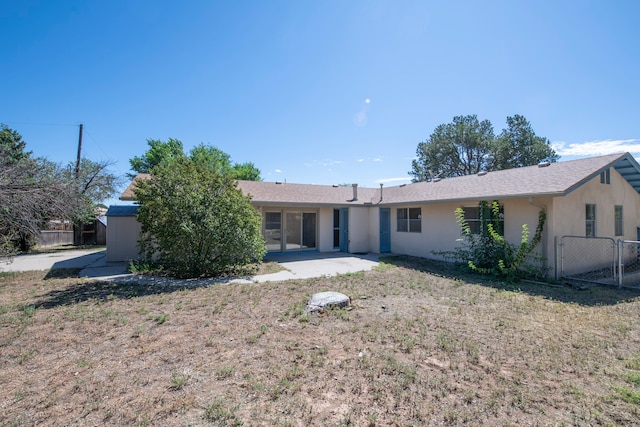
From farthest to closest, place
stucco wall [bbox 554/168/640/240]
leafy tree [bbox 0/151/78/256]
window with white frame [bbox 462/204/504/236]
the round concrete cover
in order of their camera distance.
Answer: window with white frame [bbox 462/204/504/236] → stucco wall [bbox 554/168/640/240] → leafy tree [bbox 0/151/78/256] → the round concrete cover

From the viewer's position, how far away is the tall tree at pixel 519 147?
27.3 meters

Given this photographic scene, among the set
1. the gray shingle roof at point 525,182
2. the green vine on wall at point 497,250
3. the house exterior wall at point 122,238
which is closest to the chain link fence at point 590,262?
the green vine on wall at point 497,250

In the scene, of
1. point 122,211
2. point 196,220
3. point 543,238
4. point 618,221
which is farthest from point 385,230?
point 122,211

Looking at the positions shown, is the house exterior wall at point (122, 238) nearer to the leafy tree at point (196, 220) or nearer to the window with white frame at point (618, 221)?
the leafy tree at point (196, 220)

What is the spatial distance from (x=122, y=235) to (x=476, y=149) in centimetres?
3030

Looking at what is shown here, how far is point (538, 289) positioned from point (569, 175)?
4.04 metres

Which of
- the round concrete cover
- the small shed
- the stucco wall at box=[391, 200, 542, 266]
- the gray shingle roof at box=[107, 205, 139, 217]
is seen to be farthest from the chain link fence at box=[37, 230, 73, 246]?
the stucco wall at box=[391, 200, 542, 266]

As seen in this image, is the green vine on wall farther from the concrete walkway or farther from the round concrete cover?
the round concrete cover

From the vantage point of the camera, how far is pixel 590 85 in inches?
433

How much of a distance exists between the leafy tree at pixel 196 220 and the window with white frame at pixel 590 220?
10.6 meters

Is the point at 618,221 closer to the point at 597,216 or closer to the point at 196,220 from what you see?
the point at 597,216

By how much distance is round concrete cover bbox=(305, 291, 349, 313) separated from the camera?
579 centimetres

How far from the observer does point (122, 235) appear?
12.2 meters

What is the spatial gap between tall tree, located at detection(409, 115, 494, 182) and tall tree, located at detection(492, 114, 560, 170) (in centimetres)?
111
